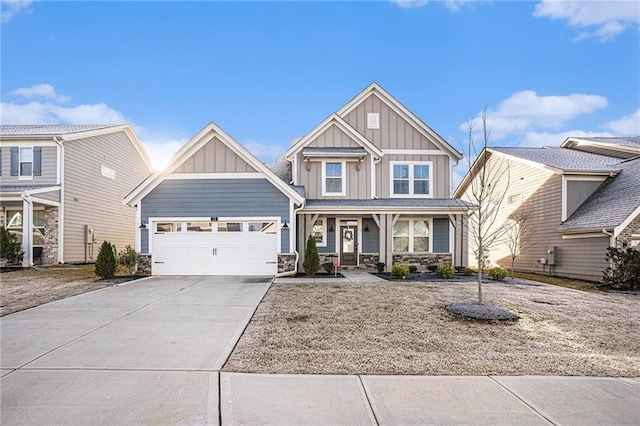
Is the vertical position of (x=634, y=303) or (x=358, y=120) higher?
(x=358, y=120)

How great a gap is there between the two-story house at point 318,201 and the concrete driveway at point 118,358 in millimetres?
4859

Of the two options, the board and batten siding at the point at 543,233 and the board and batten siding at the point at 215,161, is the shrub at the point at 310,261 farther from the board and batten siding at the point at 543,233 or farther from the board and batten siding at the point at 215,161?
the board and batten siding at the point at 543,233

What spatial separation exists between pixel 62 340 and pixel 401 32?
1936cm

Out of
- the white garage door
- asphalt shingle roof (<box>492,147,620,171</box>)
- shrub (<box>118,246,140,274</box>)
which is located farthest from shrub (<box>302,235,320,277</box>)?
asphalt shingle roof (<box>492,147,620,171</box>)

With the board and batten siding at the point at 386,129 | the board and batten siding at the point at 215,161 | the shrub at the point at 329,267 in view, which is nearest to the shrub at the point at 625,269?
the board and batten siding at the point at 386,129

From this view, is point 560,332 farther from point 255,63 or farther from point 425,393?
point 255,63

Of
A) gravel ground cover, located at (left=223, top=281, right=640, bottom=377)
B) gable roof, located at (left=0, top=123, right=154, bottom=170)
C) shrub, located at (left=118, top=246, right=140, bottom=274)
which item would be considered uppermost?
gable roof, located at (left=0, top=123, right=154, bottom=170)

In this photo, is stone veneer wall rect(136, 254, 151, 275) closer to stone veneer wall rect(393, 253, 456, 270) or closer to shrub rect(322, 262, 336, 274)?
shrub rect(322, 262, 336, 274)

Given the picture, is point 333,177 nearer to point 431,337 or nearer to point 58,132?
point 431,337

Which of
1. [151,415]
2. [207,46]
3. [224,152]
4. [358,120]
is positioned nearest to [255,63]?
[207,46]

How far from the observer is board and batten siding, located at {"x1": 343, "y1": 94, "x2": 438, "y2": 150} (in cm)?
1770

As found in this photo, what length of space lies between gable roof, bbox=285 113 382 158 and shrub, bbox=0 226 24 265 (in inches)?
475

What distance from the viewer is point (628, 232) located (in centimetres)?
1259

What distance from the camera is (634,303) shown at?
381 inches
